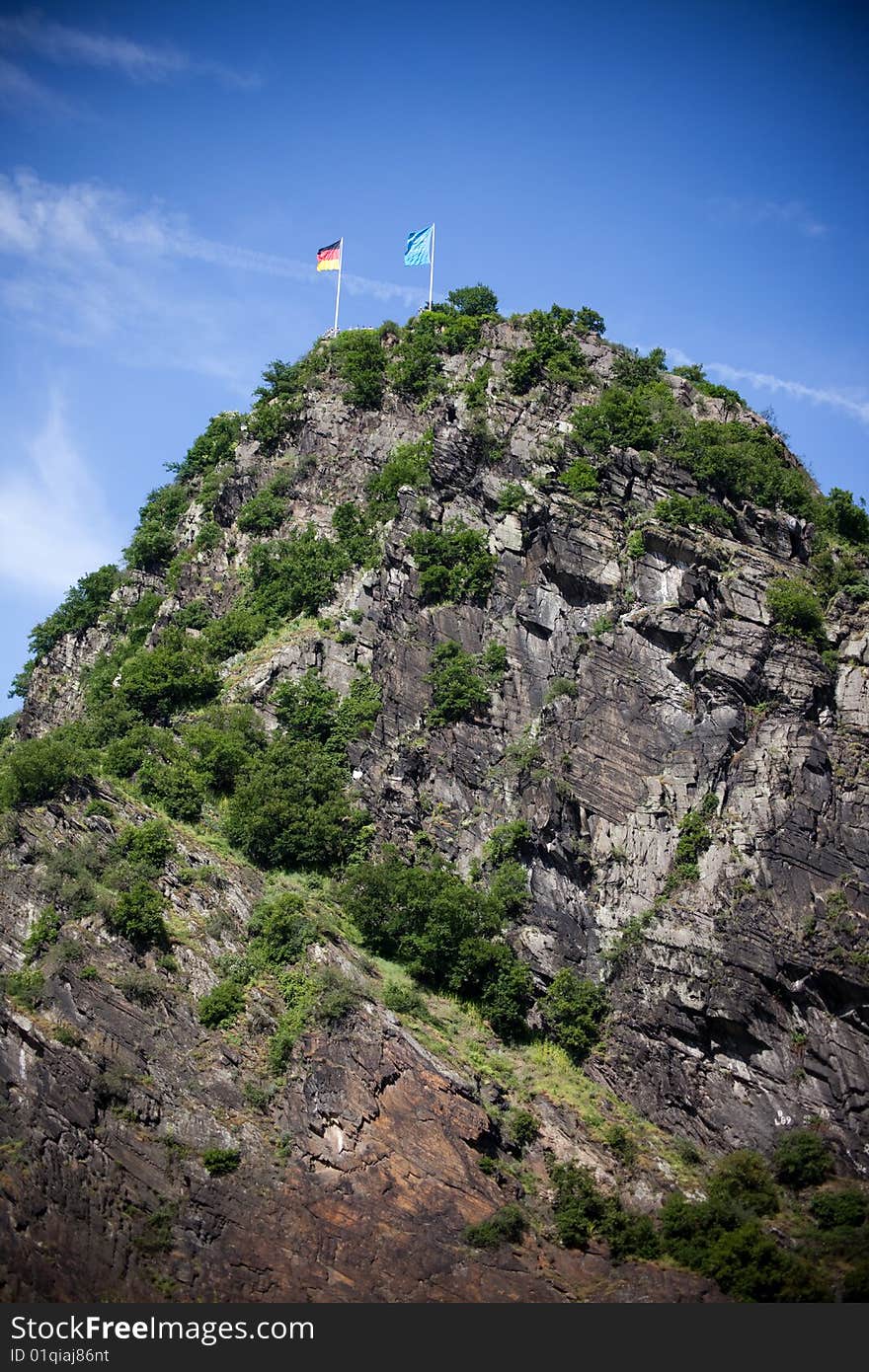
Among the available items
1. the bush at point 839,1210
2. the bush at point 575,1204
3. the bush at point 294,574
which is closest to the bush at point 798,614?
the bush at point 294,574

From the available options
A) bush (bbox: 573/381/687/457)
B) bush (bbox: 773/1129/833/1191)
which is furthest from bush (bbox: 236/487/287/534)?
bush (bbox: 773/1129/833/1191)

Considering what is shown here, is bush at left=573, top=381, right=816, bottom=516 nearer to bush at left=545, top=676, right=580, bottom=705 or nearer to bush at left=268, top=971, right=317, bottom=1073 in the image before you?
bush at left=545, top=676, right=580, bottom=705

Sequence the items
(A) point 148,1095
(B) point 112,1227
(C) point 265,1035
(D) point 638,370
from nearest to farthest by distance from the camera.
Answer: (B) point 112,1227 → (A) point 148,1095 → (C) point 265,1035 → (D) point 638,370

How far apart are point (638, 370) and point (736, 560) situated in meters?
18.5

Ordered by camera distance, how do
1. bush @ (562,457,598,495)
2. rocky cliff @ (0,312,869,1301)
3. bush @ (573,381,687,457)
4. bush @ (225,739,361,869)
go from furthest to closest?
1. bush @ (573,381,687,457)
2. bush @ (562,457,598,495)
3. bush @ (225,739,361,869)
4. rocky cliff @ (0,312,869,1301)

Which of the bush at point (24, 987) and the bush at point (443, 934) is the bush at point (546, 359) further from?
the bush at point (24, 987)

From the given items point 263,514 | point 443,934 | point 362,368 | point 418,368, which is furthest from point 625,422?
point 443,934

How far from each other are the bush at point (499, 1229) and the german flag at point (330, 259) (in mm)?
63020

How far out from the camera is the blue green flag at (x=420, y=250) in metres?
90.1

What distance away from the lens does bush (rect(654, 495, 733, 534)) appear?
2665 inches

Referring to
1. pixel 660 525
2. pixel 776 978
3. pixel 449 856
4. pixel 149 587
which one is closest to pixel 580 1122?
pixel 776 978

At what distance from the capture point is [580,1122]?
174 feet

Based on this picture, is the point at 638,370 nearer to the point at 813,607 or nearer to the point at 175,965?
the point at 813,607

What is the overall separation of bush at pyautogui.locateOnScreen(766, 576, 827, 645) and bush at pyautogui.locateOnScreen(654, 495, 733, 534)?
596 centimetres
